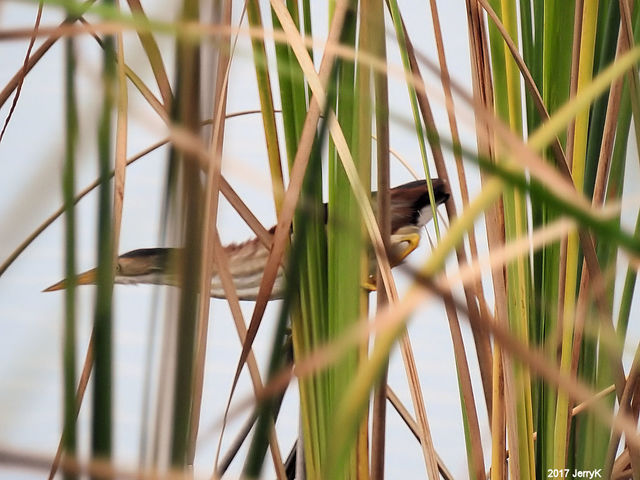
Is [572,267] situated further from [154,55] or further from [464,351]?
[154,55]

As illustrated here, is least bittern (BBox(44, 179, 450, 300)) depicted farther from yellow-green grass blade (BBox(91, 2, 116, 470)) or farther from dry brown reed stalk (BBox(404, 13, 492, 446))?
yellow-green grass blade (BBox(91, 2, 116, 470))

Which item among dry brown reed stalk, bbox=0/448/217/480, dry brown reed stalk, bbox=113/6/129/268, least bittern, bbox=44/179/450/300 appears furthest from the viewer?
least bittern, bbox=44/179/450/300

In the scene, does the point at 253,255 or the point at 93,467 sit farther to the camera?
the point at 253,255

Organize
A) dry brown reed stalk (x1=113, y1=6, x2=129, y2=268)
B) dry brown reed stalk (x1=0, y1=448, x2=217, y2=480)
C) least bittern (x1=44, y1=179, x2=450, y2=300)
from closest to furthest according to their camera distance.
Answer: dry brown reed stalk (x1=0, y1=448, x2=217, y2=480) < dry brown reed stalk (x1=113, y1=6, x2=129, y2=268) < least bittern (x1=44, y1=179, x2=450, y2=300)

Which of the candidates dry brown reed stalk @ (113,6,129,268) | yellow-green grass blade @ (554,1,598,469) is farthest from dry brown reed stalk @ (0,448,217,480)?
yellow-green grass blade @ (554,1,598,469)

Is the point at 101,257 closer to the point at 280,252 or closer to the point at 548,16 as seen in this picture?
the point at 280,252

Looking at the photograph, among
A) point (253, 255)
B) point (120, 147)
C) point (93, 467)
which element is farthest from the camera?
point (253, 255)

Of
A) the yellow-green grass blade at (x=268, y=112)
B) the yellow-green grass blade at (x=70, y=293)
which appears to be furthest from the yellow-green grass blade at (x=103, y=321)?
the yellow-green grass blade at (x=268, y=112)

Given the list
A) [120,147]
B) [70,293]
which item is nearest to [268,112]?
[120,147]

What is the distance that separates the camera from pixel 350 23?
20 centimetres

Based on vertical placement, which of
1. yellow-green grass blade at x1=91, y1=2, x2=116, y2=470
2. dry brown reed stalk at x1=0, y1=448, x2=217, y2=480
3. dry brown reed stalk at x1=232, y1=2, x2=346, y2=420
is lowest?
dry brown reed stalk at x1=0, y1=448, x2=217, y2=480

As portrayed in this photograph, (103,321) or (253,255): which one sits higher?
(253,255)

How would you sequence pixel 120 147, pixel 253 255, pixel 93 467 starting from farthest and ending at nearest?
pixel 253 255 < pixel 120 147 < pixel 93 467

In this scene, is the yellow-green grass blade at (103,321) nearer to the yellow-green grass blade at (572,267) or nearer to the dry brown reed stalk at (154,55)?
the dry brown reed stalk at (154,55)
